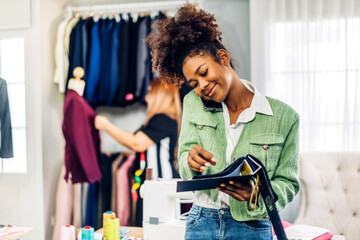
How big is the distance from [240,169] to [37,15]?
204cm

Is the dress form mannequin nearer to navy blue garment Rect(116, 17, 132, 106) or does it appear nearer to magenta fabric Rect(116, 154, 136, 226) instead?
navy blue garment Rect(116, 17, 132, 106)

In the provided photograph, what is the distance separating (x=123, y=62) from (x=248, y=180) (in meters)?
1.64

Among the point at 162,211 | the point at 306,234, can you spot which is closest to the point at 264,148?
the point at 162,211

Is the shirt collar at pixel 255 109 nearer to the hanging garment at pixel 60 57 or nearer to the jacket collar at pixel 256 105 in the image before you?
the jacket collar at pixel 256 105

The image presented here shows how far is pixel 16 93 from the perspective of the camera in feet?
7.80

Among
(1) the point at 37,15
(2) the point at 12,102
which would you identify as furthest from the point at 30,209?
(1) the point at 37,15

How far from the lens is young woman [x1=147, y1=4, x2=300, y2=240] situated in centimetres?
107

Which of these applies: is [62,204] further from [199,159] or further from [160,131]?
[199,159]

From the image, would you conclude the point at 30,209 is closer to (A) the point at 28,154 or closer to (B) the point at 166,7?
(A) the point at 28,154

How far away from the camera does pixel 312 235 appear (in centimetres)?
175

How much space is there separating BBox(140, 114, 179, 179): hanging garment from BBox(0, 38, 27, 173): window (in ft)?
2.80

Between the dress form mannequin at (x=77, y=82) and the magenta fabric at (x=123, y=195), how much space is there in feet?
2.02

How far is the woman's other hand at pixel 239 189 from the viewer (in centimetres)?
98

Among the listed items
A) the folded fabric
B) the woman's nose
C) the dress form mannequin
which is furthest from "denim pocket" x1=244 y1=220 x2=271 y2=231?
the dress form mannequin
